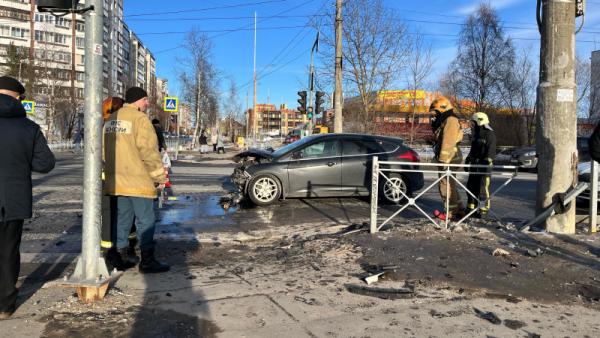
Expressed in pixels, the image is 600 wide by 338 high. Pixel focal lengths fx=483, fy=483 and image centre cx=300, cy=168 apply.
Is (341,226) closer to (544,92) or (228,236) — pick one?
(228,236)

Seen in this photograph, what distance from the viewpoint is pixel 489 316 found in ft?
12.3

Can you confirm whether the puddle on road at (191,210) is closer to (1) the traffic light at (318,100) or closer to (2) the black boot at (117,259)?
(2) the black boot at (117,259)

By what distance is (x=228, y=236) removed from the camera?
7.05m

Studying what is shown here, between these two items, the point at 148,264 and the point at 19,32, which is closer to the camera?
the point at 148,264

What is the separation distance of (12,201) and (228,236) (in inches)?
144

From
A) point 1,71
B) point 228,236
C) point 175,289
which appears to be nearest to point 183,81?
point 1,71

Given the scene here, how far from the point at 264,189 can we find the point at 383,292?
5.75m

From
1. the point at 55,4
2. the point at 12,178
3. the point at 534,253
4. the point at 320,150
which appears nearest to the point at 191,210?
the point at 320,150

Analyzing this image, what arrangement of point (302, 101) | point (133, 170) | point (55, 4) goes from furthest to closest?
point (302, 101), point (133, 170), point (55, 4)

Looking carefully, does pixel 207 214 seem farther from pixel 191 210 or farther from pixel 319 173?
→ pixel 319 173

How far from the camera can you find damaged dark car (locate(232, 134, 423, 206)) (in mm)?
9781

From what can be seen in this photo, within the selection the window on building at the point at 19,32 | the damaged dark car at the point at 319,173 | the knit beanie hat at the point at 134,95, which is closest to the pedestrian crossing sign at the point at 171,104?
the damaged dark car at the point at 319,173

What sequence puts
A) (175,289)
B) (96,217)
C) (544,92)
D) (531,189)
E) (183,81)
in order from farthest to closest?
(183,81) → (531,189) → (544,92) → (175,289) → (96,217)

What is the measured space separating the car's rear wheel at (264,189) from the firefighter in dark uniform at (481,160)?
12.2 ft
